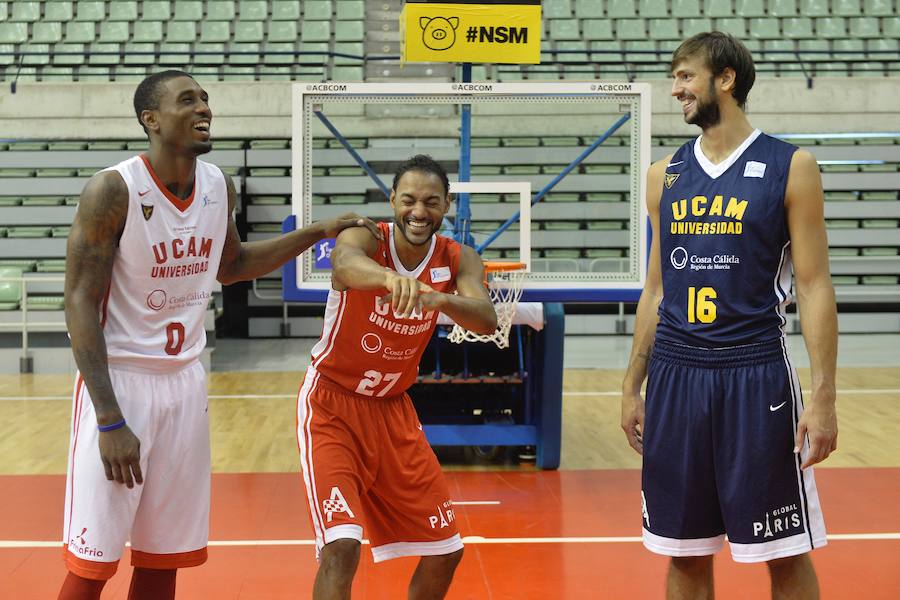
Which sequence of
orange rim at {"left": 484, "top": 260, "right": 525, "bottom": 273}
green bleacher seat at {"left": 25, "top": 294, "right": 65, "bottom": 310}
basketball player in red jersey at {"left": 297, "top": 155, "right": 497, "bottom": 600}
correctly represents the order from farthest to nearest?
green bleacher seat at {"left": 25, "top": 294, "right": 65, "bottom": 310} → orange rim at {"left": 484, "top": 260, "right": 525, "bottom": 273} → basketball player in red jersey at {"left": 297, "top": 155, "right": 497, "bottom": 600}

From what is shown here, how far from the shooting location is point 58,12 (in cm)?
1623

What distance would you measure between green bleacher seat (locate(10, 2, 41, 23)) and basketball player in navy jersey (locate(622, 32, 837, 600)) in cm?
1581

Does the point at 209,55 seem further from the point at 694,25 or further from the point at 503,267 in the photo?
the point at 503,267

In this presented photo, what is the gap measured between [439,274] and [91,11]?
15.0 m

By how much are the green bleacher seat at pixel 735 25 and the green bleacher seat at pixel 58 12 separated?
10.6 m

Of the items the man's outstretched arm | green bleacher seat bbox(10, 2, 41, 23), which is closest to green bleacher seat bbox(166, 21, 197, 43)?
green bleacher seat bbox(10, 2, 41, 23)

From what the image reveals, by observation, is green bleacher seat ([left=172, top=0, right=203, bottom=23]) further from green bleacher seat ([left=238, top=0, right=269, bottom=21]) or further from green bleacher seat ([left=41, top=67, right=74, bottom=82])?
green bleacher seat ([left=41, top=67, right=74, bottom=82])

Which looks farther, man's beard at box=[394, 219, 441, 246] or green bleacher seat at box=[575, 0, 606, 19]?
green bleacher seat at box=[575, 0, 606, 19]

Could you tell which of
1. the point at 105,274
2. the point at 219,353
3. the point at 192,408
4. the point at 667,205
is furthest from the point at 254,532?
the point at 219,353

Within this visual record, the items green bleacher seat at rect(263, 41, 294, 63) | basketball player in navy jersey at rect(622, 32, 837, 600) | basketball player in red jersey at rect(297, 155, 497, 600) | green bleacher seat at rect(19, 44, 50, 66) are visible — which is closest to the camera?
basketball player in navy jersey at rect(622, 32, 837, 600)

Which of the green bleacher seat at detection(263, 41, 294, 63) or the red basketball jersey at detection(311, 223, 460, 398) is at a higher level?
the green bleacher seat at detection(263, 41, 294, 63)

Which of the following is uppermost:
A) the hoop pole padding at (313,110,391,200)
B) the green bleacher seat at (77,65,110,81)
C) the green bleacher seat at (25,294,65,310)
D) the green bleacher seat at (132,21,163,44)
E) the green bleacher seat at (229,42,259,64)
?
the green bleacher seat at (132,21,163,44)

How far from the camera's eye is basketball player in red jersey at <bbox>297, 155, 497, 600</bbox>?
300cm

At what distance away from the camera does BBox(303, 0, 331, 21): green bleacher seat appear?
53.0ft
